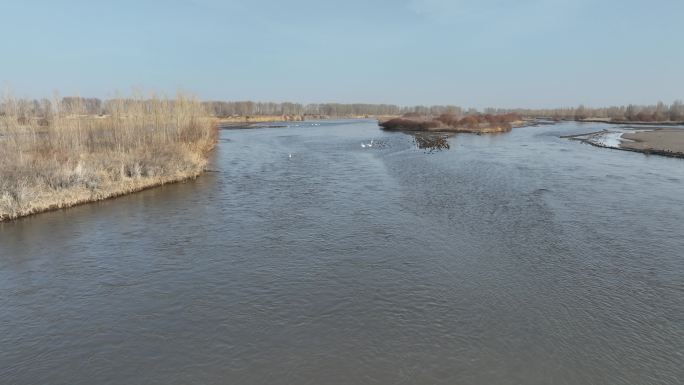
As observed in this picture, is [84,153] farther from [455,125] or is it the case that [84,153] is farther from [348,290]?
[455,125]

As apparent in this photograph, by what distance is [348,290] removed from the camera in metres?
11.0

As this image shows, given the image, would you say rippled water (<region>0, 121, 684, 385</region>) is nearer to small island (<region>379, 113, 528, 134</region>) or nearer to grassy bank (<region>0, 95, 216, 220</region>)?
grassy bank (<region>0, 95, 216, 220</region>)

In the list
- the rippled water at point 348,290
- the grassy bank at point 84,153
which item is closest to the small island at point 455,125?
the grassy bank at point 84,153

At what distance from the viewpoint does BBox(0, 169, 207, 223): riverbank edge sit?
57.6ft

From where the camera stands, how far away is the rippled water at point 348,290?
26.3 ft

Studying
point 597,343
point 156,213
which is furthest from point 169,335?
point 156,213

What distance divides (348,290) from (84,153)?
21.4 meters

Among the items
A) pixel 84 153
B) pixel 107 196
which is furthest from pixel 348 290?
pixel 84 153

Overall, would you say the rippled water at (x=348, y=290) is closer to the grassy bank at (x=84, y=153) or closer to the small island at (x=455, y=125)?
the grassy bank at (x=84, y=153)

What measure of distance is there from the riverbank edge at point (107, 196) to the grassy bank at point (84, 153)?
40 mm

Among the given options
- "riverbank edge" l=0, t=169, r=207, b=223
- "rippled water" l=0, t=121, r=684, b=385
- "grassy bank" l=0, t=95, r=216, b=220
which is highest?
"grassy bank" l=0, t=95, r=216, b=220

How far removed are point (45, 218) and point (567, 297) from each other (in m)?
19.1

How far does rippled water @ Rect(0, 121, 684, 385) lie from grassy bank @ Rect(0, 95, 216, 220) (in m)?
1.26

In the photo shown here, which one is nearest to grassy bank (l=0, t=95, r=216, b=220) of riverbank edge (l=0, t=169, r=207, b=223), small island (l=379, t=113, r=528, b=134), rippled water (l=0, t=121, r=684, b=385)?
riverbank edge (l=0, t=169, r=207, b=223)
